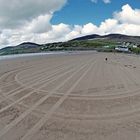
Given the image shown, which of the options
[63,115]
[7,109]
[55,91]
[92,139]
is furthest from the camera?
[55,91]

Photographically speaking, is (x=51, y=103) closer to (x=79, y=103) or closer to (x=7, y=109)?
(x=79, y=103)

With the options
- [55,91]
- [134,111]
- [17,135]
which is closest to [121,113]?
[134,111]

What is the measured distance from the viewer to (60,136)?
7.59m

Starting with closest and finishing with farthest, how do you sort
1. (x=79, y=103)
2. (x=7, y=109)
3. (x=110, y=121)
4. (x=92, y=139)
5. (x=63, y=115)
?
(x=92, y=139)
(x=110, y=121)
(x=63, y=115)
(x=7, y=109)
(x=79, y=103)

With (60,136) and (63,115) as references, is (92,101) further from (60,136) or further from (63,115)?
(60,136)

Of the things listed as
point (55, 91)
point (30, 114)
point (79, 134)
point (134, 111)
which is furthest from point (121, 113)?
point (55, 91)

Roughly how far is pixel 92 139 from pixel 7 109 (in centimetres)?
490

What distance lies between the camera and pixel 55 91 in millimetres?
14945

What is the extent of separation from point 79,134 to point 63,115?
2122mm

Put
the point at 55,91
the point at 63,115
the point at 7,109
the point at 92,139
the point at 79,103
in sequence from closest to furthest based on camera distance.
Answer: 1. the point at 92,139
2. the point at 63,115
3. the point at 7,109
4. the point at 79,103
5. the point at 55,91

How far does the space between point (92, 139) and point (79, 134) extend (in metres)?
0.55

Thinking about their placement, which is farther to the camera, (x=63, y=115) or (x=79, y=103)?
(x=79, y=103)

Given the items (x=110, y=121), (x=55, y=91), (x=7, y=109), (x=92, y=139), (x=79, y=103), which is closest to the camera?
(x=92, y=139)

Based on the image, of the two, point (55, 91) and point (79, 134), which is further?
point (55, 91)
